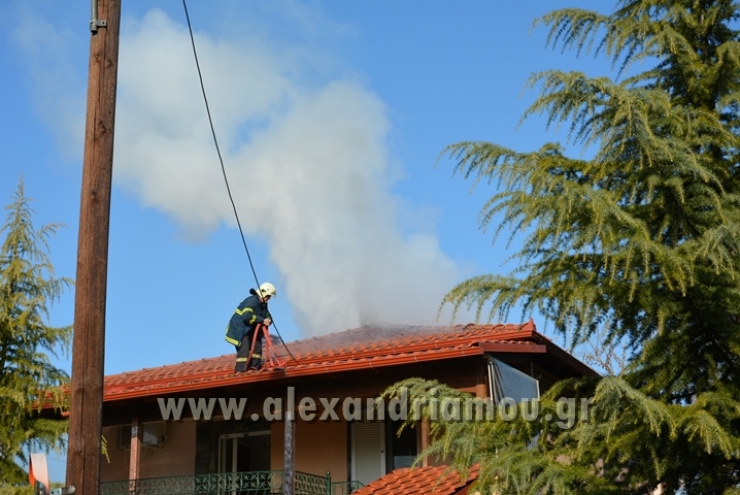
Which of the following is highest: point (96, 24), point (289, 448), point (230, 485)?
point (96, 24)

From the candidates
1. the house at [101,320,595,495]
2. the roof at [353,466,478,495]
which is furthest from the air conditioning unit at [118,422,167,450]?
the roof at [353,466,478,495]

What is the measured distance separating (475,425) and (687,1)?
4821mm

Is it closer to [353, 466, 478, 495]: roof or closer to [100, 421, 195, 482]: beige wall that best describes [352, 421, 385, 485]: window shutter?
[353, 466, 478, 495]: roof

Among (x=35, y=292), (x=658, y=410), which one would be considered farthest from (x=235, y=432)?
(x=658, y=410)

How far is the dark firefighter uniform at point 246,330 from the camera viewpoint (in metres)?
16.7

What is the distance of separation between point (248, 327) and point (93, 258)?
8762 millimetres

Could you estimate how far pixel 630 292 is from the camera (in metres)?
8.87

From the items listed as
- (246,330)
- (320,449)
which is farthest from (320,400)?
(320,449)

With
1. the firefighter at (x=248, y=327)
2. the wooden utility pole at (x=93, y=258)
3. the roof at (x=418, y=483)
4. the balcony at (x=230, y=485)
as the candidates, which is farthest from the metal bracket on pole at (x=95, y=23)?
the balcony at (x=230, y=485)

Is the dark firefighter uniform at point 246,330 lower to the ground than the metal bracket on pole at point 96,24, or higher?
lower

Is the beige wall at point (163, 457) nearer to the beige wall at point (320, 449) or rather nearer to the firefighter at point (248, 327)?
the beige wall at point (320, 449)

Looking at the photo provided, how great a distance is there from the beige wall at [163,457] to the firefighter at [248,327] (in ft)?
10.9

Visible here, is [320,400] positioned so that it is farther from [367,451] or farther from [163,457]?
[163,457]

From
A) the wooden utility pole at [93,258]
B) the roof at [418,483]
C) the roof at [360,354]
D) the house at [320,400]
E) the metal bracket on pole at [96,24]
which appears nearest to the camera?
the wooden utility pole at [93,258]
